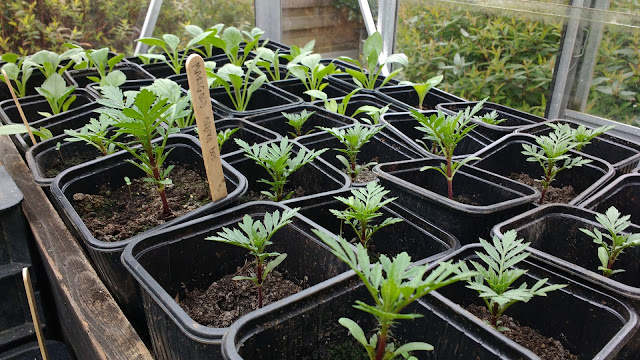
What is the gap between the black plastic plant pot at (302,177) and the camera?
45.8 inches

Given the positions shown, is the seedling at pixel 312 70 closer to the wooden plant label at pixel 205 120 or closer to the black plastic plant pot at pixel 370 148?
the black plastic plant pot at pixel 370 148

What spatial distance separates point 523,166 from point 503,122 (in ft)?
1.04

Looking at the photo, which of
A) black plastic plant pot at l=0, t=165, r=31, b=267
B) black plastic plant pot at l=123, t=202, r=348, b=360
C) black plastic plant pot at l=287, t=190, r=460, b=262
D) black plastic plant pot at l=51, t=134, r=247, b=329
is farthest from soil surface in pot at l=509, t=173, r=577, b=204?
black plastic plant pot at l=0, t=165, r=31, b=267

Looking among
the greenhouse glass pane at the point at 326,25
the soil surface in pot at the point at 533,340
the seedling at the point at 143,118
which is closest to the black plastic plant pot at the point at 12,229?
the seedling at the point at 143,118

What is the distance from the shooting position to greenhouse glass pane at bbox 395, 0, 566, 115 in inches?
74.4

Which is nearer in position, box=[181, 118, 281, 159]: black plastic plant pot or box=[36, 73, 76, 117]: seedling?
box=[181, 118, 281, 159]: black plastic plant pot

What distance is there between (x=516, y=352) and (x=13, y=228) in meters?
1.00

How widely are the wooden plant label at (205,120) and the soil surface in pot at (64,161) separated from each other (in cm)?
54

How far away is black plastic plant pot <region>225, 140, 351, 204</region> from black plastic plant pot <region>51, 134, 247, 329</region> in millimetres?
110

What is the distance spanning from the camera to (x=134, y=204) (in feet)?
3.60

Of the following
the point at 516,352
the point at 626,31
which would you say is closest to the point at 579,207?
the point at 516,352

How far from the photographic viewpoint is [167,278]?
83 cm

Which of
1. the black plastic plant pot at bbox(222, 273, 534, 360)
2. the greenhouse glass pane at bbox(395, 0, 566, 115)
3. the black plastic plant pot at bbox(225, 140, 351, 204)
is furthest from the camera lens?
the greenhouse glass pane at bbox(395, 0, 566, 115)

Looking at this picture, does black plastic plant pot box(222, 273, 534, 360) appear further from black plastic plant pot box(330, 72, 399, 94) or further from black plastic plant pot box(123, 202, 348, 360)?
black plastic plant pot box(330, 72, 399, 94)
